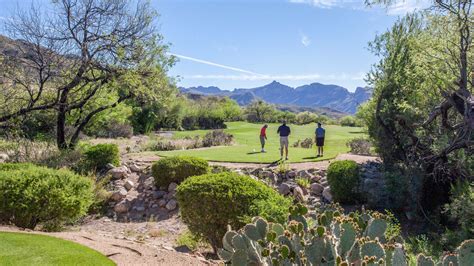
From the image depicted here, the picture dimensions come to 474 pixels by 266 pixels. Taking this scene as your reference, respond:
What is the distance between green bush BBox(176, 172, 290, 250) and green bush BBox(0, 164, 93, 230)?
261cm

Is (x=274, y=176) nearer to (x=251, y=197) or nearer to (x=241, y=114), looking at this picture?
(x=251, y=197)

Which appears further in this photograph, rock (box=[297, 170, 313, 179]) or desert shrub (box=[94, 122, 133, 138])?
desert shrub (box=[94, 122, 133, 138])

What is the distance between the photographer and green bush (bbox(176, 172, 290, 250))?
666cm

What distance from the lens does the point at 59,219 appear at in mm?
8062

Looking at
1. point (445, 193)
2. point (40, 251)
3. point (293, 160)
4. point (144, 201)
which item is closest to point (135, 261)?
point (40, 251)

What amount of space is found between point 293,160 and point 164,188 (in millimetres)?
5406

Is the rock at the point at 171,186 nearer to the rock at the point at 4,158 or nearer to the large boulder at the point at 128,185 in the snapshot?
the large boulder at the point at 128,185

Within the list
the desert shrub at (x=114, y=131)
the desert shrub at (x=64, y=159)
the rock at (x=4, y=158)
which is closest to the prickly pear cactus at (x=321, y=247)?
the desert shrub at (x=64, y=159)

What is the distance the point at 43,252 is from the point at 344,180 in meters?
8.48

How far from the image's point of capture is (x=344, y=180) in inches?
440

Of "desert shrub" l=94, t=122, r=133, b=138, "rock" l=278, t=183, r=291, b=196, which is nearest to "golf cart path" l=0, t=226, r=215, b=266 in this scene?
"rock" l=278, t=183, r=291, b=196

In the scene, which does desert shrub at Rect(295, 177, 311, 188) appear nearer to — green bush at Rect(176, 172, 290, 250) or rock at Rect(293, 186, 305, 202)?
rock at Rect(293, 186, 305, 202)

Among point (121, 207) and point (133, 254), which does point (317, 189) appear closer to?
point (121, 207)

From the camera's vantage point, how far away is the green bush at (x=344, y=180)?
36.7 feet
